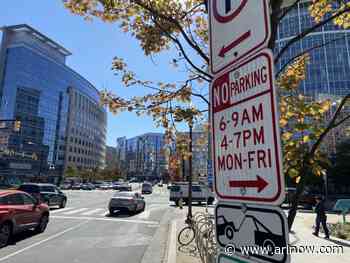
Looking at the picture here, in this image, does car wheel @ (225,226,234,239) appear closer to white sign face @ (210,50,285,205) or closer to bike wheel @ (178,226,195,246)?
white sign face @ (210,50,285,205)

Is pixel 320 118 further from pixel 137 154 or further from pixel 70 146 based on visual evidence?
pixel 137 154

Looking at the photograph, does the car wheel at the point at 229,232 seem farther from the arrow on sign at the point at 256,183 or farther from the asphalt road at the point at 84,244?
the asphalt road at the point at 84,244

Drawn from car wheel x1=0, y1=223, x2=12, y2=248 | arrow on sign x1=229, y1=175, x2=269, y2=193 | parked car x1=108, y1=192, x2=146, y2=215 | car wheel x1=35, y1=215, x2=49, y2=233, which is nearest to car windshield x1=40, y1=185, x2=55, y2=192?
parked car x1=108, y1=192, x2=146, y2=215

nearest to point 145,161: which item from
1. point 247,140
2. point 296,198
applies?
point 296,198

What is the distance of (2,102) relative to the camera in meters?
83.5

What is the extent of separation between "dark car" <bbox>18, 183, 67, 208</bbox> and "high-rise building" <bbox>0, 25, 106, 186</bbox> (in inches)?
1909

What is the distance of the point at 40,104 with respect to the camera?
9206 cm

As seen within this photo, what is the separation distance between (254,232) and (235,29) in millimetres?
1131

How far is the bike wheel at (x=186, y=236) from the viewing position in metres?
9.93

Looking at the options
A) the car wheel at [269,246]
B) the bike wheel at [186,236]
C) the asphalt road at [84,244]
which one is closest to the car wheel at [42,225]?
the asphalt road at [84,244]

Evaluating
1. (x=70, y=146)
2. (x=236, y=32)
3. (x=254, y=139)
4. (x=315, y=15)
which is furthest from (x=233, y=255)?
(x=70, y=146)

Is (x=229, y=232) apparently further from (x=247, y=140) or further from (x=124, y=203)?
(x=124, y=203)

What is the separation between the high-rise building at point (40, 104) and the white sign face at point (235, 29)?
70.7 m

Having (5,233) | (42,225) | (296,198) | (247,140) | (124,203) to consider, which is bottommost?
(42,225)
